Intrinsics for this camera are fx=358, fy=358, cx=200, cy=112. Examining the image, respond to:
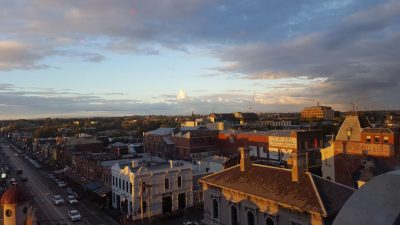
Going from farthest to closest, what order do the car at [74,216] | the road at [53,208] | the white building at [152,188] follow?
1. the white building at [152,188]
2. the road at [53,208]
3. the car at [74,216]

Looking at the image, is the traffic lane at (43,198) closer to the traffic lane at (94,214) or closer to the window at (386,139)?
the traffic lane at (94,214)

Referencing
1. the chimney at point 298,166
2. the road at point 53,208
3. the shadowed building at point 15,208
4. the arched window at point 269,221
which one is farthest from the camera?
the road at point 53,208

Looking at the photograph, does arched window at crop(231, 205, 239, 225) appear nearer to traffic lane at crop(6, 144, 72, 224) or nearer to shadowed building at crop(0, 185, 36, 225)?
shadowed building at crop(0, 185, 36, 225)

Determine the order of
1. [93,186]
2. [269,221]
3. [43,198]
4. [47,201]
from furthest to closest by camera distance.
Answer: [93,186]
[43,198]
[47,201]
[269,221]

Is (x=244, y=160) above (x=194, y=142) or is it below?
above

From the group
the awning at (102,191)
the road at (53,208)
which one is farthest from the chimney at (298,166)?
the awning at (102,191)

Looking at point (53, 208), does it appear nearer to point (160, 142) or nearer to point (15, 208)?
point (15, 208)

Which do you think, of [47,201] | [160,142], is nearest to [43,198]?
[47,201]
